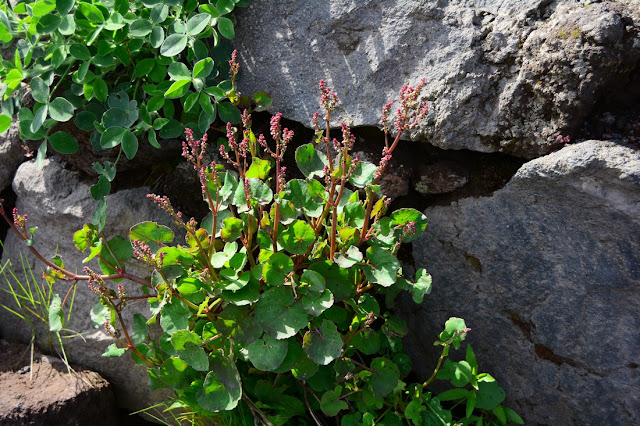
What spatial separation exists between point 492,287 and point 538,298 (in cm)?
15

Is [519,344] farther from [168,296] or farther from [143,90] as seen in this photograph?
[143,90]

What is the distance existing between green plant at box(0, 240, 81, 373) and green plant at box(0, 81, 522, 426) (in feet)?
2.53

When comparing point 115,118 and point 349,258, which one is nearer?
point 349,258

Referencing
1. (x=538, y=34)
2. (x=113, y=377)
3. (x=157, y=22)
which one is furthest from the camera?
(x=113, y=377)

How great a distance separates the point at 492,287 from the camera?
1.92m

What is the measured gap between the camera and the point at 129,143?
1935 mm

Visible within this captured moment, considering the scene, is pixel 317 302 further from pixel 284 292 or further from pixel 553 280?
pixel 553 280

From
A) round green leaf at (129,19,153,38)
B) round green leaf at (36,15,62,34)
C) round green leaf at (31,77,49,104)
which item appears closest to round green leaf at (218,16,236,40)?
round green leaf at (129,19,153,38)

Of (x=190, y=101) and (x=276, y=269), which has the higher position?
(x=190, y=101)

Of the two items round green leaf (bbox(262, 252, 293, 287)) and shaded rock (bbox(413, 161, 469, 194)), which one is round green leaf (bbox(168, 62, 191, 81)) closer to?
round green leaf (bbox(262, 252, 293, 287))

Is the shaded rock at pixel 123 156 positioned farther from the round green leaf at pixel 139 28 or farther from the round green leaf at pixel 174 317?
the round green leaf at pixel 174 317

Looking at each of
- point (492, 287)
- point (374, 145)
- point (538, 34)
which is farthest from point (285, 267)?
point (538, 34)

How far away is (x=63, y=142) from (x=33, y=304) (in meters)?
0.85

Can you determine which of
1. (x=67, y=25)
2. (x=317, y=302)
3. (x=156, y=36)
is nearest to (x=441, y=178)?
(x=317, y=302)
